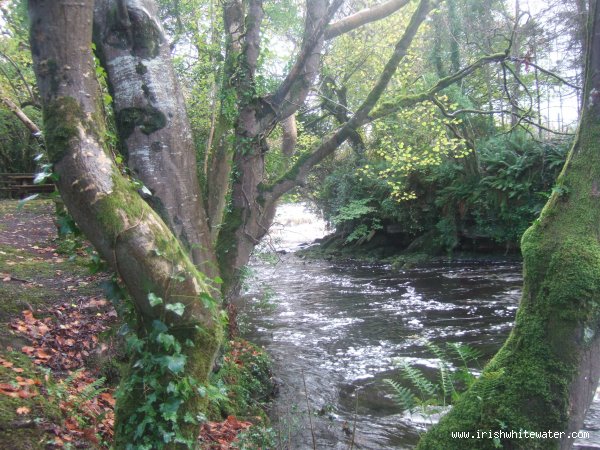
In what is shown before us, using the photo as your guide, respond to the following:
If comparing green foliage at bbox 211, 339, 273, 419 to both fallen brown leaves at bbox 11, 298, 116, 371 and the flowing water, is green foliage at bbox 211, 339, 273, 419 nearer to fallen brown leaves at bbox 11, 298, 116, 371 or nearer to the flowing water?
the flowing water

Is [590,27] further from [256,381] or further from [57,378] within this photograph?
[256,381]

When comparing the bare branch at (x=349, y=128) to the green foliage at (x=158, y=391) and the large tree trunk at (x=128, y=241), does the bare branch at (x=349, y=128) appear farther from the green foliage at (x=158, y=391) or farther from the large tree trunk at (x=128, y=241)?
the green foliage at (x=158, y=391)

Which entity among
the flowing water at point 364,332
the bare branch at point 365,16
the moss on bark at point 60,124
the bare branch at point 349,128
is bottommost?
the flowing water at point 364,332

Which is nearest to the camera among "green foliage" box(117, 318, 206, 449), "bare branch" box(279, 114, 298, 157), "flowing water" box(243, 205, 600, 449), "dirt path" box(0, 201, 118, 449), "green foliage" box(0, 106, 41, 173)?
Result: "green foliage" box(117, 318, 206, 449)

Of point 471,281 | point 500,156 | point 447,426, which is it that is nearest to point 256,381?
point 447,426

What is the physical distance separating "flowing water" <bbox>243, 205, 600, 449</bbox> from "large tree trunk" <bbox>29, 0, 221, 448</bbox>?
1.12 metres

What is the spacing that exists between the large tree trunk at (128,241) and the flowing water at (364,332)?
1.12m

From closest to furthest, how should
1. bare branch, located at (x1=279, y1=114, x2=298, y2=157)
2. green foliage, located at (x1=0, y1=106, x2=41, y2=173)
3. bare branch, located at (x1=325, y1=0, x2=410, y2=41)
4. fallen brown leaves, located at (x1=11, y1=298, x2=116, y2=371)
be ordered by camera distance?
1. fallen brown leaves, located at (x1=11, y1=298, x2=116, y2=371)
2. bare branch, located at (x1=325, y1=0, x2=410, y2=41)
3. bare branch, located at (x1=279, y1=114, x2=298, y2=157)
4. green foliage, located at (x1=0, y1=106, x2=41, y2=173)

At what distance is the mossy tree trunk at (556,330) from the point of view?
253 centimetres

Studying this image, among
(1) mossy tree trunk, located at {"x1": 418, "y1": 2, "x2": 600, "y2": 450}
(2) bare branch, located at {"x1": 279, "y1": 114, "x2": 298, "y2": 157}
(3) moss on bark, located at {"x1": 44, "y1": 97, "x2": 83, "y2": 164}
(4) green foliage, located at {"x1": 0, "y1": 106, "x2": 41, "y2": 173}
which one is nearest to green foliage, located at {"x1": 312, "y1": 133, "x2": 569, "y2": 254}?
(2) bare branch, located at {"x1": 279, "y1": 114, "x2": 298, "y2": 157}

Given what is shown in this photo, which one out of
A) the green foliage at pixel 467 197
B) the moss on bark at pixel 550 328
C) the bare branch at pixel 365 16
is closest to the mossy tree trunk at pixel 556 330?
the moss on bark at pixel 550 328

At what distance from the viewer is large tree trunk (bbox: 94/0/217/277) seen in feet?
11.1

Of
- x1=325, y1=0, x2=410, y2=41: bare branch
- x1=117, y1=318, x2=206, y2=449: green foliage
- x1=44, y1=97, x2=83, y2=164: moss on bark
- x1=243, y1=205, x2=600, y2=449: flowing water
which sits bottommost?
x1=243, y1=205, x2=600, y2=449: flowing water

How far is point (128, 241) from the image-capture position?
2529mm
